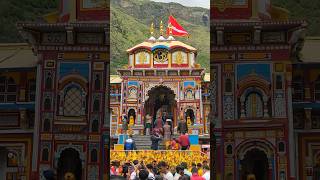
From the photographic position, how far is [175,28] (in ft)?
30.0

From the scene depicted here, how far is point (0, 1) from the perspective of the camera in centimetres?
879

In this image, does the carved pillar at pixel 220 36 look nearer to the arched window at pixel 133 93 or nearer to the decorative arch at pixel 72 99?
the decorative arch at pixel 72 99

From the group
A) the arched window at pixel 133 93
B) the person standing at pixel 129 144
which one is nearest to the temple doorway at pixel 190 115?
the arched window at pixel 133 93

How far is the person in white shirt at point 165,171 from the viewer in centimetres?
794

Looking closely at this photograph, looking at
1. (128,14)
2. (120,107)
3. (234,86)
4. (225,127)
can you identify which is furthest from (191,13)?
(120,107)

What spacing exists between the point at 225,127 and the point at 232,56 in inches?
45.0

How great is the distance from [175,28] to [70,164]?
10.5 feet

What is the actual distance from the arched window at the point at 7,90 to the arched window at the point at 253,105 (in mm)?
3840

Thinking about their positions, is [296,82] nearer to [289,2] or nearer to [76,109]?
[289,2]

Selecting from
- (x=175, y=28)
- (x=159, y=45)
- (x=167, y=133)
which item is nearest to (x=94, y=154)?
(x=175, y=28)

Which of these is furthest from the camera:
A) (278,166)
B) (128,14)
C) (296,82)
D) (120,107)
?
(120,107)

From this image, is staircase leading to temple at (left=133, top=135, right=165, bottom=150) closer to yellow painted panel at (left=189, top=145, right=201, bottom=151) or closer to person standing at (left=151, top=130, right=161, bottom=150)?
person standing at (left=151, top=130, right=161, bottom=150)

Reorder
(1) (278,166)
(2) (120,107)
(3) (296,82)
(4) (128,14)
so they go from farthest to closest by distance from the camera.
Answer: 1. (2) (120,107)
2. (4) (128,14)
3. (3) (296,82)
4. (1) (278,166)

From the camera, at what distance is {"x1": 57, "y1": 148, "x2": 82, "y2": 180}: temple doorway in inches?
306
